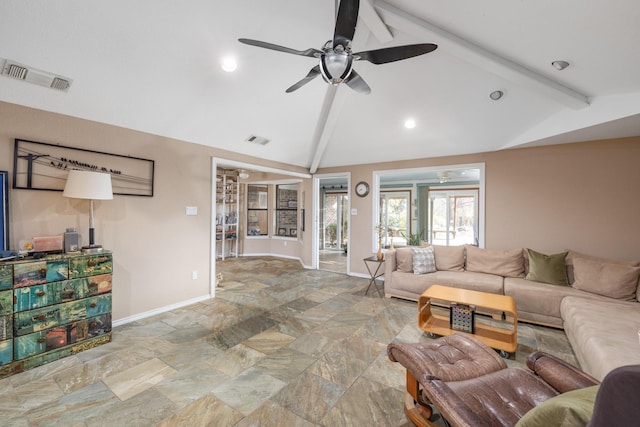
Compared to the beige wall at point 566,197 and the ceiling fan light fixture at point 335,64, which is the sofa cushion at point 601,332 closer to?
the beige wall at point 566,197

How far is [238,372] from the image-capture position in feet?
7.65

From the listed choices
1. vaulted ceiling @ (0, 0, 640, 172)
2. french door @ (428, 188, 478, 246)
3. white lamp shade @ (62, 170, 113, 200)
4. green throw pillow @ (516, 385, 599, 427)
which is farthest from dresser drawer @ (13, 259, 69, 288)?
french door @ (428, 188, 478, 246)

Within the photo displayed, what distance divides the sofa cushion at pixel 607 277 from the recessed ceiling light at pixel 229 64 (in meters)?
4.81

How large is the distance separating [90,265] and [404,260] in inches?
159

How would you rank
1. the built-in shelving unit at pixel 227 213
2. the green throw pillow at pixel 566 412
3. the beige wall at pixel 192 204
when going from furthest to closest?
the built-in shelving unit at pixel 227 213 → the beige wall at pixel 192 204 → the green throw pillow at pixel 566 412

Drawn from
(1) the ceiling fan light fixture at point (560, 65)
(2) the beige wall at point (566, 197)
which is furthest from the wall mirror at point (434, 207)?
(1) the ceiling fan light fixture at point (560, 65)

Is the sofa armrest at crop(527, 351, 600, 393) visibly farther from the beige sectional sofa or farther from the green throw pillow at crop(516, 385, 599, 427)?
the green throw pillow at crop(516, 385, 599, 427)

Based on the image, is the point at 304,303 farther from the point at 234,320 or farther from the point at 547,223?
the point at 547,223

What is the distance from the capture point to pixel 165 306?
3693 millimetres

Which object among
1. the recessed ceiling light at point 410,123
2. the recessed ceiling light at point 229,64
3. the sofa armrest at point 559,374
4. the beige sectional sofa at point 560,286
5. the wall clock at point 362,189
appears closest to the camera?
the sofa armrest at point 559,374

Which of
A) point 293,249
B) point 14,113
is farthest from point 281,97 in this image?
point 293,249

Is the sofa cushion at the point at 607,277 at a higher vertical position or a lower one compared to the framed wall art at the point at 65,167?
lower

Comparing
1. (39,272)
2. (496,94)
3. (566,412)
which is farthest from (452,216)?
(39,272)

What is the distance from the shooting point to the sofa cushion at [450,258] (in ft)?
14.1
